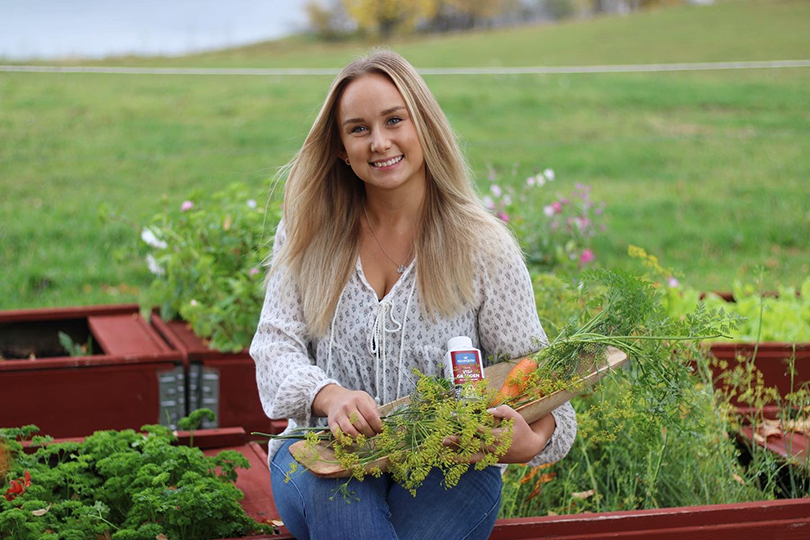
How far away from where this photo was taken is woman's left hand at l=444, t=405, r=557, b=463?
2.27m

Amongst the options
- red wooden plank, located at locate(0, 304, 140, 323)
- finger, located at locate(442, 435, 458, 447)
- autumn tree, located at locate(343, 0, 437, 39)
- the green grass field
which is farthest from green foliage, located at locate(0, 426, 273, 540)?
autumn tree, located at locate(343, 0, 437, 39)

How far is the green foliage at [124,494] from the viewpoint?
2.41 metres

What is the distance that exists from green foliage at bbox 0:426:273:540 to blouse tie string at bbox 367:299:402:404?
1.58 feet

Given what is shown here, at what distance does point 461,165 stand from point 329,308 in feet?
1.72

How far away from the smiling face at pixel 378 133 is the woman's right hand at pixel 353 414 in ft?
1.96

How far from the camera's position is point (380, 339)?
2.54 m

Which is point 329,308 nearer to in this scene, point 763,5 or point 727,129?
point 727,129

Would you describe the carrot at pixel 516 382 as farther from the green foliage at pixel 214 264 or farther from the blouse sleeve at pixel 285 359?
the green foliage at pixel 214 264

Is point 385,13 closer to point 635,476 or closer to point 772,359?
point 772,359

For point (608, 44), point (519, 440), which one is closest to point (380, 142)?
point (519, 440)

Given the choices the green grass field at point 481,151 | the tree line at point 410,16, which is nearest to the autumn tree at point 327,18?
the tree line at point 410,16

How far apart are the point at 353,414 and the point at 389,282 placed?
1.65ft

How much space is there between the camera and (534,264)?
15.9 feet

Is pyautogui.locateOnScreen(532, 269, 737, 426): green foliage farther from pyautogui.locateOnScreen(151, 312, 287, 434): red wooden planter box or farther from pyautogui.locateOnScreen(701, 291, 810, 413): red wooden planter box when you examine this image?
pyautogui.locateOnScreen(151, 312, 287, 434): red wooden planter box
